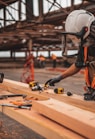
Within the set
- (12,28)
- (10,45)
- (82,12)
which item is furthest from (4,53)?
(82,12)

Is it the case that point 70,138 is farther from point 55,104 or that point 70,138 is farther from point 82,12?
point 82,12

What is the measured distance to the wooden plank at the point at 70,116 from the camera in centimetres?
210

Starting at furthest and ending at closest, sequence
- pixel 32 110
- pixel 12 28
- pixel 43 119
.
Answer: pixel 12 28
pixel 32 110
pixel 43 119

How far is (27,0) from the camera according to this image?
54.1ft

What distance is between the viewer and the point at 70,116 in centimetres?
231

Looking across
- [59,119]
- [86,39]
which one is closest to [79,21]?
[86,39]

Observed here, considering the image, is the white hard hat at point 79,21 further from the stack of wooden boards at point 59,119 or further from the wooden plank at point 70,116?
the wooden plank at point 70,116

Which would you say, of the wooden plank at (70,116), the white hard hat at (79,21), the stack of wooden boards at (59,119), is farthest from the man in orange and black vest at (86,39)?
the wooden plank at (70,116)

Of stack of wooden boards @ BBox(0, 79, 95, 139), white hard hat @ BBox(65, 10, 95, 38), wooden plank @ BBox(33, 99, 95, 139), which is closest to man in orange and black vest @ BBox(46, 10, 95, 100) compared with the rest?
white hard hat @ BBox(65, 10, 95, 38)

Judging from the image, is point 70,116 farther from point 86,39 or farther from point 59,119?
point 86,39

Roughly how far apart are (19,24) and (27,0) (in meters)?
2.12

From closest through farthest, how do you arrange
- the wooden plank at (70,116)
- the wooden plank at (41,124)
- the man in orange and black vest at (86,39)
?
the wooden plank at (70,116)
the wooden plank at (41,124)
the man in orange and black vest at (86,39)

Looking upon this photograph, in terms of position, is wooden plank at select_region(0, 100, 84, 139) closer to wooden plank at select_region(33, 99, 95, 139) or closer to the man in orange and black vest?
wooden plank at select_region(33, 99, 95, 139)

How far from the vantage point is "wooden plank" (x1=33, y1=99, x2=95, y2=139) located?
2098 mm
